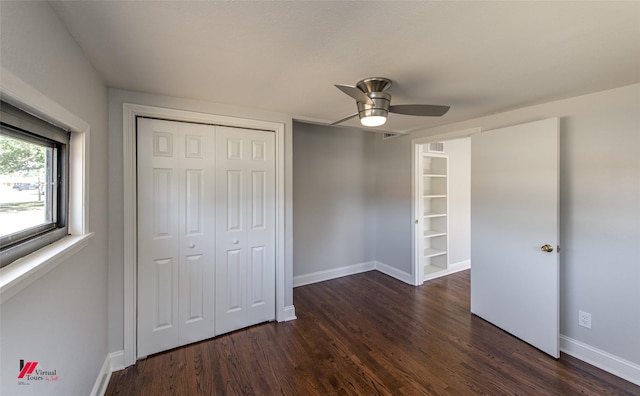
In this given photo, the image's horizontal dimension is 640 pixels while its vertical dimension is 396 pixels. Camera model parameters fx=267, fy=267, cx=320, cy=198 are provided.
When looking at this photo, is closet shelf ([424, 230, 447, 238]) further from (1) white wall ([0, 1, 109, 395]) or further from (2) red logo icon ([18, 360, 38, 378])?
(2) red logo icon ([18, 360, 38, 378])

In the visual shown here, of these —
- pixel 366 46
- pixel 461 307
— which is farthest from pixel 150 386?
pixel 461 307

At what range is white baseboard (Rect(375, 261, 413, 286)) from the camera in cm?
389

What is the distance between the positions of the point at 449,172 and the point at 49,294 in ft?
15.2

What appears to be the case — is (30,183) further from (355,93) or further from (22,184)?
(355,93)

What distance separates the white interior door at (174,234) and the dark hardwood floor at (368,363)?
0.23 meters

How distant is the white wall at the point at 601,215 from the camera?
78.5 inches

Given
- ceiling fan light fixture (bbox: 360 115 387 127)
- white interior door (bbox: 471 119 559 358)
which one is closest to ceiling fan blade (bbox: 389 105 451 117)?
ceiling fan light fixture (bbox: 360 115 387 127)

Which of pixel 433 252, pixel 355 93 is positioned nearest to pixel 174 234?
pixel 355 93

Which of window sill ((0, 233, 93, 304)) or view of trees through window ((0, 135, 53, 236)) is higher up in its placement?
view of trees through window ((0, 135, 53, 236))

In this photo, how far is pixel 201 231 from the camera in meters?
2.41

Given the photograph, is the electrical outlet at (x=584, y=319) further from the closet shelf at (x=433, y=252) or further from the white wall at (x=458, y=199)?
the white wall at (x=458, y=199)

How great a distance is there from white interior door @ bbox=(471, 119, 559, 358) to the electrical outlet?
212mm

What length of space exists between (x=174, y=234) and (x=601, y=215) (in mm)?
3524

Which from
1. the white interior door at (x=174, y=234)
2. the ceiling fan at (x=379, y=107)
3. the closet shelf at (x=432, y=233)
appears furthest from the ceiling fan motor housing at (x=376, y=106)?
the closet shelf at (x=432, y=233)
